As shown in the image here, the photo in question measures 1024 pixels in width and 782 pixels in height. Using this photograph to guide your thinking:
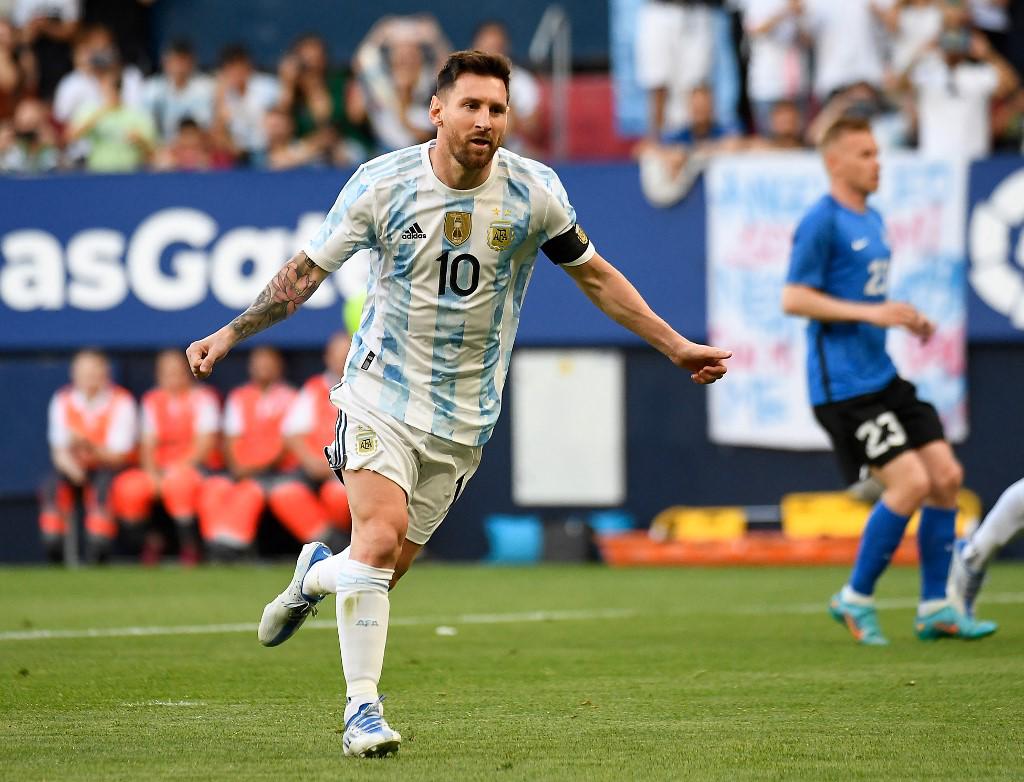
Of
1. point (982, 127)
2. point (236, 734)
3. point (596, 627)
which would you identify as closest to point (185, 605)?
point (596, 627)

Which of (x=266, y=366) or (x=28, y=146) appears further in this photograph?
(x=28, y=146)

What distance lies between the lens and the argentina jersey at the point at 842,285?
8578 mm

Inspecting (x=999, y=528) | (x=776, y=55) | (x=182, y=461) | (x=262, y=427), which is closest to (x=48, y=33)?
(x=182, y=461)

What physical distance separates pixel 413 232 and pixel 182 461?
34.7ft

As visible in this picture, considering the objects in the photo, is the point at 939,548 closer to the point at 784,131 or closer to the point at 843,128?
the point at 843,128

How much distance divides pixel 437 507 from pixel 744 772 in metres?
1.62

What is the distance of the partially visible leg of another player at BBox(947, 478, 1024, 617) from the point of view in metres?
8.67

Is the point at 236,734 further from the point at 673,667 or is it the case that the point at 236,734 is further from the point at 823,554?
the point at 823,554

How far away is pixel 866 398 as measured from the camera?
8.52 meters

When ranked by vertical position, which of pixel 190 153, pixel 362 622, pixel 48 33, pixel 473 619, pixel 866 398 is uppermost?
pixel 48 33

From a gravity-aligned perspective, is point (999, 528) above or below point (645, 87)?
below

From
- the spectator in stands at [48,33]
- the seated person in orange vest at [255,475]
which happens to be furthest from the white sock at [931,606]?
the spectator in stands at [48,33]

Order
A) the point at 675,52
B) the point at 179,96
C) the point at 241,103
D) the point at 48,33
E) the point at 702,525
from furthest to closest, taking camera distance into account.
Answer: the point at 48,33 < the point at 179,96 < the point at 241,103 < the point at 675,52 < the point at 702,525

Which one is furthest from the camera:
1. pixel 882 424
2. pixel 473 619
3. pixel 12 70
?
pixel 12 70
